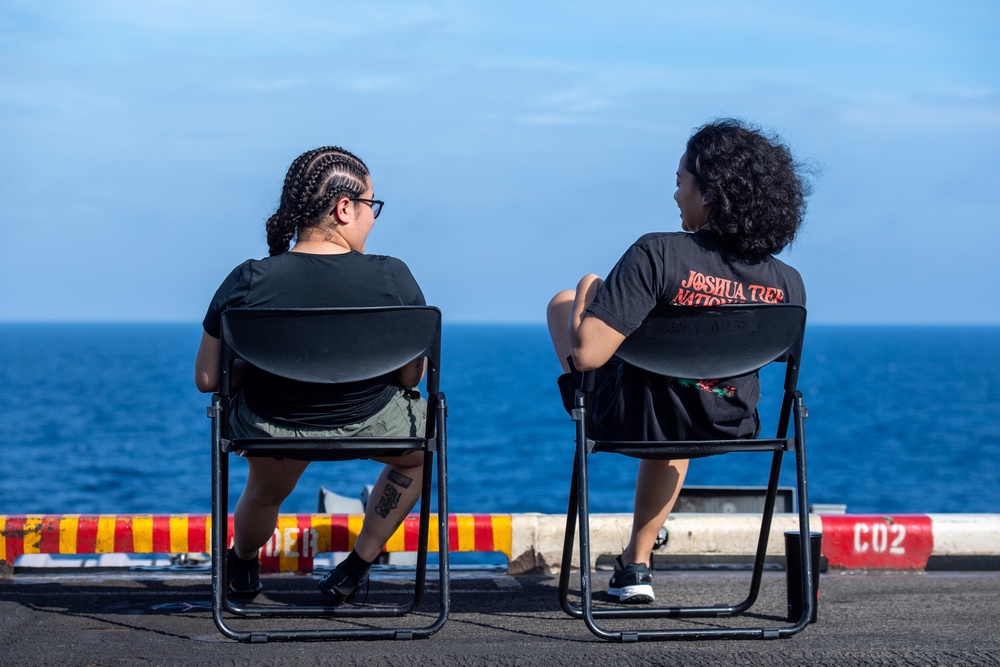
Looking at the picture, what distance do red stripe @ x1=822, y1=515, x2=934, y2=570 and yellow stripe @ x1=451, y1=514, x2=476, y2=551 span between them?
54.7 inches

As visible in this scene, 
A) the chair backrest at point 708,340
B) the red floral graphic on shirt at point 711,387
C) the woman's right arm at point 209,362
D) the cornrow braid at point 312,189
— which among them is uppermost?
the cornrow braid at point 312,189

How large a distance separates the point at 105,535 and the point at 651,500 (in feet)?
6.72

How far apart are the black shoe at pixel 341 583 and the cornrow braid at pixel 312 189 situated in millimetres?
1048

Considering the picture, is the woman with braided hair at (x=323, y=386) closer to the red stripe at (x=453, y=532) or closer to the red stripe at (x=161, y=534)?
the red stripe at (x=161, y=534)

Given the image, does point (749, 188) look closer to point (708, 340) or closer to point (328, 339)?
point (708, 340)

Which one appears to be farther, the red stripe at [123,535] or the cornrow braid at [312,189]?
the red stripe at [123,535]

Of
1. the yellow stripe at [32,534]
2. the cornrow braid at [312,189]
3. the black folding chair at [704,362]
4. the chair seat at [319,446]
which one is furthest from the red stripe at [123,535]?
the black folding chair at [704,362]

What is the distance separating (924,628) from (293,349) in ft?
6.67

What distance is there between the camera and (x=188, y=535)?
448 centimetres

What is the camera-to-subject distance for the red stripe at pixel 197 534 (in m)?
4.47

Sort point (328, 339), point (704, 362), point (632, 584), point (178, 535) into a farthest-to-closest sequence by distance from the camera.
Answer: point (178, 535) < point (632, 584) < point (704, 362) < point (328, 339)

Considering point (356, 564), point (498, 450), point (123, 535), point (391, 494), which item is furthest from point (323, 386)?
point (498, 450)

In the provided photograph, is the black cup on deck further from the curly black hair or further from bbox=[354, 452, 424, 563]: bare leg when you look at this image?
bbox=[354, 452, 424, 563]: bare leg

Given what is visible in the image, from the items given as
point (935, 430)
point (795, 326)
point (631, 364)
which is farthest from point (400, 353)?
point (935, 430)
